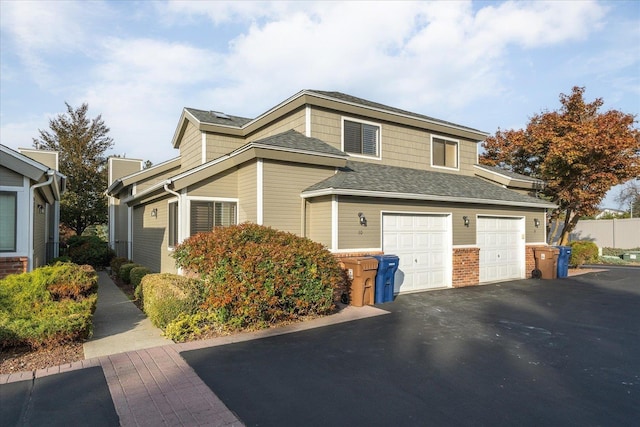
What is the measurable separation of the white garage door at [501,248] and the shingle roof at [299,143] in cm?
601

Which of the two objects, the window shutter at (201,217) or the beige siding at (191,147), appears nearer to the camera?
the window shutter at (201,217)

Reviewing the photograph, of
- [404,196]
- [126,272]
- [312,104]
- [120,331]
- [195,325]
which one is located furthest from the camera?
[126,272]

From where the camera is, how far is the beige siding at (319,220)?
32.7 ft

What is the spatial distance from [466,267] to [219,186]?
8.20m

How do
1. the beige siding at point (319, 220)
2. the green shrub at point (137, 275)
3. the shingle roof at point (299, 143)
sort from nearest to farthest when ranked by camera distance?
the beige siding at point (319, 220), the shingle roof at point (299, 143), the green shrub at point (137, 275)

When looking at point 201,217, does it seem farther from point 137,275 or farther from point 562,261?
point 562,261

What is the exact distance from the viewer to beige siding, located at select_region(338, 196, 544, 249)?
992 cm

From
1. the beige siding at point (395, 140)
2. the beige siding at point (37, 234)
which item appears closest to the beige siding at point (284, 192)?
the beige siding at point (395, 140)

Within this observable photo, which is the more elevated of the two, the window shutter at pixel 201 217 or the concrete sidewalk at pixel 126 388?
the window shutter at pixel 201 217

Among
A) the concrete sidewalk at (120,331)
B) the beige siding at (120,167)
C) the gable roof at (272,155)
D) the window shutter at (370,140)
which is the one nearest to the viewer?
the concrete sidewalk at (120,331)

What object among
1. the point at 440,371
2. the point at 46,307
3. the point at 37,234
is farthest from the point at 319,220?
the point at 37,234

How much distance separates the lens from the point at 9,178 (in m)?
7.80

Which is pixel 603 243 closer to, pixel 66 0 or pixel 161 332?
pixel 161 332

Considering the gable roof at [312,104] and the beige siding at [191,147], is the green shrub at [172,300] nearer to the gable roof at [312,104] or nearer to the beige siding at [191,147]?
the gable roof at [312,104]
